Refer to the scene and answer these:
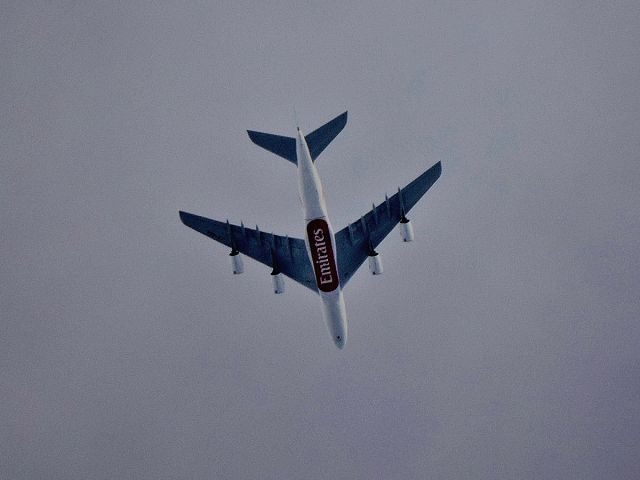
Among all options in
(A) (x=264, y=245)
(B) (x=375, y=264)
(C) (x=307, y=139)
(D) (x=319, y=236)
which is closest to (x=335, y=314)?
(B) (x=375, y=264)

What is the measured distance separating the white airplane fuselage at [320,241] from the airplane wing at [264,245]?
480 cm

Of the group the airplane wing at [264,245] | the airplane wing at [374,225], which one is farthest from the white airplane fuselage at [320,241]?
the airplane wing at [374,225]

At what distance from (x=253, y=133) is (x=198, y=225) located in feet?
27.5

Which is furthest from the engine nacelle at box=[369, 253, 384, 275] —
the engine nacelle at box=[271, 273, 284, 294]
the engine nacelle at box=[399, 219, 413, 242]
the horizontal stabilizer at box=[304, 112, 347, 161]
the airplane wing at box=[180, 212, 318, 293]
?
the horizontal stabilizer at box=[304, 112, 347, 161]

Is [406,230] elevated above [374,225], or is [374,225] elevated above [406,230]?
[374,225]

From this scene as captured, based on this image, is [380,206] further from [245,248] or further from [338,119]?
[245,248]

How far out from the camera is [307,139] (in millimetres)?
42938

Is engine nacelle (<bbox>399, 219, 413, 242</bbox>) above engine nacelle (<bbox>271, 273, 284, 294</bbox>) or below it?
above

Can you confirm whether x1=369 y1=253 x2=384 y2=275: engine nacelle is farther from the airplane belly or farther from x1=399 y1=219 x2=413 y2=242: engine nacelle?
the airplane belly

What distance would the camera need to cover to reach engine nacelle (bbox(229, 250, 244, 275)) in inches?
1768

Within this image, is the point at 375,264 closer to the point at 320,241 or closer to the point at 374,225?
the point at 374,225

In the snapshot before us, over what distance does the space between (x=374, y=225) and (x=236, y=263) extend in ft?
34.2

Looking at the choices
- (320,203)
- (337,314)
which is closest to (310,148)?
(320,203)

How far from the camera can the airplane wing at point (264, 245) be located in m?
46.7
